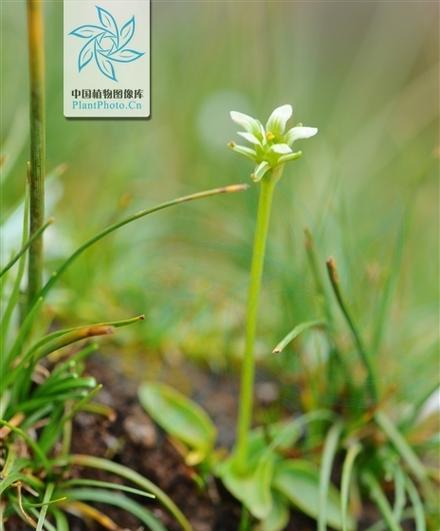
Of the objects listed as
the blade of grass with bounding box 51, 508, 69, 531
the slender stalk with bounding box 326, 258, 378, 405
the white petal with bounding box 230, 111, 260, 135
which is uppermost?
the white petal with bounding box 230, 111, 260, 135

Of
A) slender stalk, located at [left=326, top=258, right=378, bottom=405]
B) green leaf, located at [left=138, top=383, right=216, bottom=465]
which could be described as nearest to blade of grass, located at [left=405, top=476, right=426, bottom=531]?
slender stalk, located at [left=326, top=258, right=378, bottom=405]

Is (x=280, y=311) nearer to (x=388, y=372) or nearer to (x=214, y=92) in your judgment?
(x=388, y=372)

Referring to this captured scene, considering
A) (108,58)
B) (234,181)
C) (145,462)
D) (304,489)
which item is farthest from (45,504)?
(234,181)

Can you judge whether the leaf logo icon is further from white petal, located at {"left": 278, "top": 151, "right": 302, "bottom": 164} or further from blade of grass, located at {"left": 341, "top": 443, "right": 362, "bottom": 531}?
blade of grass, located at {"left": 341, "top": 443, "right": 362, "bottom": 531}

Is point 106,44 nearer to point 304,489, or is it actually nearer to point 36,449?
point 36,449

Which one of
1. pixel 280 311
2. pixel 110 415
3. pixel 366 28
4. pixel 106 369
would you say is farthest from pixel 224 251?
pixel 366 28

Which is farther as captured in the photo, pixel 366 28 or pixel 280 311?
pixel 366 28

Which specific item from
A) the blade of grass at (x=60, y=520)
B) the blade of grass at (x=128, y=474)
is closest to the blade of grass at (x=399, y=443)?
the blade of grass at (x=128, y=474)
